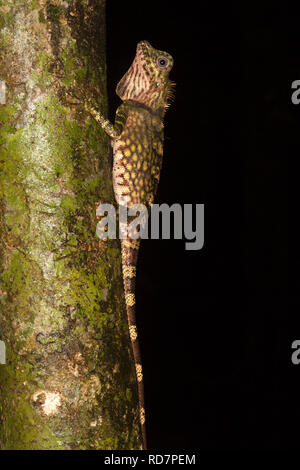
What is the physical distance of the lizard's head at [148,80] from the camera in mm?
3062

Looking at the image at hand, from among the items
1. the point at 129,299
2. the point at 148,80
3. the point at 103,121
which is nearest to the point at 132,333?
the point at 129,299

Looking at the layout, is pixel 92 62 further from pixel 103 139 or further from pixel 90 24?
pixel 103 139

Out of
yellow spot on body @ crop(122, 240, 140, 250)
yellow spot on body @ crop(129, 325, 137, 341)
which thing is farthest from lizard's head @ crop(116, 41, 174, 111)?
yellow spot on body @ crop(129, 325, 137, 341)

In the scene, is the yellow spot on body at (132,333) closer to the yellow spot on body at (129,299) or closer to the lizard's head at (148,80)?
the yellow spot on body at (129,299)

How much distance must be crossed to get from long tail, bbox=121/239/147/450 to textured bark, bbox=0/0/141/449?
0.51 feet

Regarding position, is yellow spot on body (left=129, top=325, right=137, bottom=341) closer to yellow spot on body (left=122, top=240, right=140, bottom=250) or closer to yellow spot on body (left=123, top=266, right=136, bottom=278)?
yellow spot on body (left=123, top=266, right=136, bottom=278)

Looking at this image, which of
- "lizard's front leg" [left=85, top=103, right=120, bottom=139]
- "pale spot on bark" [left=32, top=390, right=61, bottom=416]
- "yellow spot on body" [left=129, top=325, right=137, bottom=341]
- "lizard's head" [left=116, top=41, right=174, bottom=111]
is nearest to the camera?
"pale spot on bark" [left=32, top=390, right=61, bottom=416]

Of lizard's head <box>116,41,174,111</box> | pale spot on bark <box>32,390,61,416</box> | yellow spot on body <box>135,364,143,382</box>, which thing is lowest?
pale spot on bark <box>32,390,61,416</box>

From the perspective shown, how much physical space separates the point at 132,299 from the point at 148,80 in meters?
1.42

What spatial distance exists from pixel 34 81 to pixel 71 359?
126 cm

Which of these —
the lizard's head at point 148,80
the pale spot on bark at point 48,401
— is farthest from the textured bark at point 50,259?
the lizard's head at point 148,80

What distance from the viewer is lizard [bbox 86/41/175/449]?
2494mm

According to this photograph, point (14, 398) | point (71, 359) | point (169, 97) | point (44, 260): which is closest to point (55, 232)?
point (44, 260)

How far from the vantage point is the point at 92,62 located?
7.91 ft
